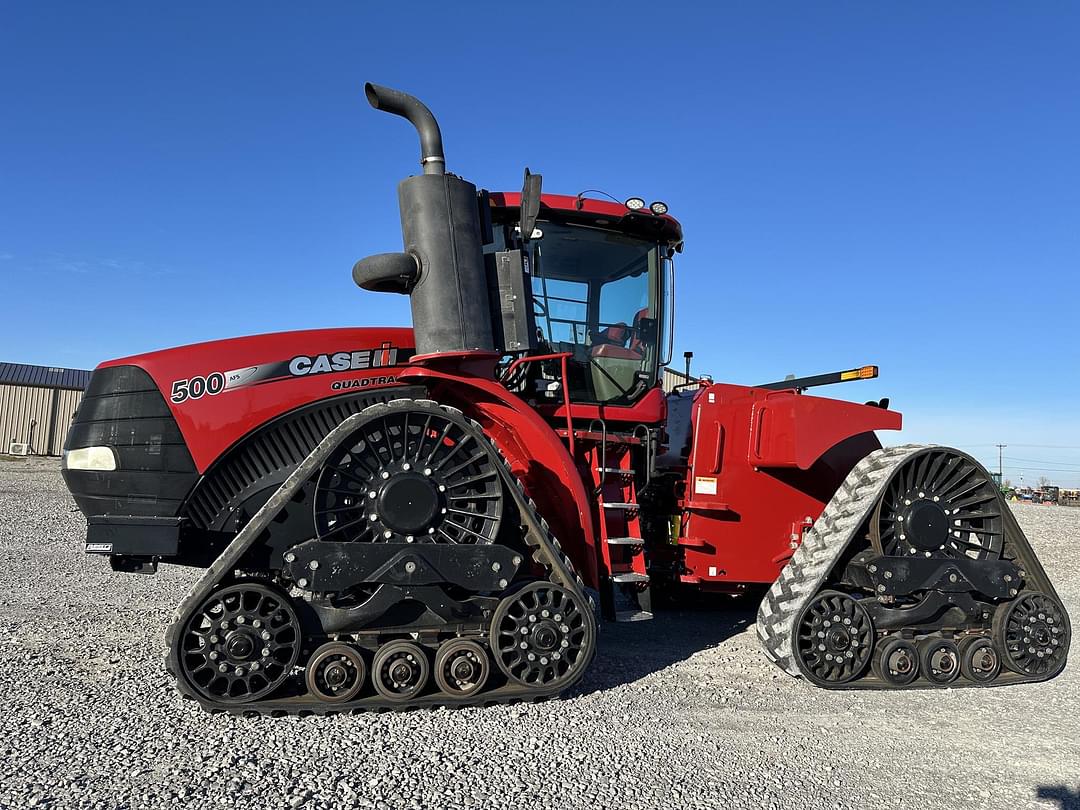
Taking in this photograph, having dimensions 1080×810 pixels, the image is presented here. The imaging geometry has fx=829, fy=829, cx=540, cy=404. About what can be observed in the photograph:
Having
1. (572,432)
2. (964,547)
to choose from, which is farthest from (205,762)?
(964,547)

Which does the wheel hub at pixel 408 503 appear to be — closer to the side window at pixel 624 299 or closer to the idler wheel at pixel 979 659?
the side window at pixel 624 299

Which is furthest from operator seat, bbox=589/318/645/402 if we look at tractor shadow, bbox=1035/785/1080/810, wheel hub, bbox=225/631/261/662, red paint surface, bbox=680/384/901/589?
tractor shadow, bbox=1035/785/1080/810

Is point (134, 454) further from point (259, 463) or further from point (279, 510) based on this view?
point (279, 510)

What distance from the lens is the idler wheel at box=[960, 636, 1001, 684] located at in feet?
19.7

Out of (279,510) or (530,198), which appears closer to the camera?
(279,510)

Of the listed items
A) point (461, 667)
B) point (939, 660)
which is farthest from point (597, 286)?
point (939, 660)

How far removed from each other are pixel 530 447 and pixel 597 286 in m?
1.60

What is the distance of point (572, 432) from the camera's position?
5.49 meters

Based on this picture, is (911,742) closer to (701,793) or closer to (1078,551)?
(701,793)

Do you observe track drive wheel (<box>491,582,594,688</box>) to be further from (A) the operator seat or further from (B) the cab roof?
(B) the cab roof

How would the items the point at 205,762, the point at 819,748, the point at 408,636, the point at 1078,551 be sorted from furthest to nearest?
the point at 1078,551, the point at 408,636, the point at 819,748, the point at 205,762

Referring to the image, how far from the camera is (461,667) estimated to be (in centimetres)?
467

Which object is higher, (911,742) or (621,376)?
(621,376)

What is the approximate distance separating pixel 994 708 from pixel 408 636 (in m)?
3.83
